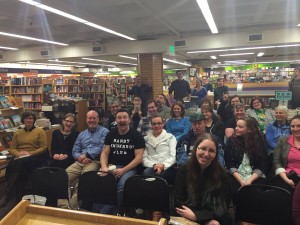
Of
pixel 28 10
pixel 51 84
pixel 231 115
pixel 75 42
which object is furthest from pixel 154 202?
pixel 51 84

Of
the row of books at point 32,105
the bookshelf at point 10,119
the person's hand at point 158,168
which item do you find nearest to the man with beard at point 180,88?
the bookshelf at point 10,119

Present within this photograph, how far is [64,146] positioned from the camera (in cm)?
379

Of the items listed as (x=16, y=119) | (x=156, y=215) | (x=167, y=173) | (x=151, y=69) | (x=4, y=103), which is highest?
(x=151, y=69)

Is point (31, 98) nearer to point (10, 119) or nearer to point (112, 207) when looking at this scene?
point (10, 119)

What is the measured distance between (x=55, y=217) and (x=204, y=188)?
3.94ft

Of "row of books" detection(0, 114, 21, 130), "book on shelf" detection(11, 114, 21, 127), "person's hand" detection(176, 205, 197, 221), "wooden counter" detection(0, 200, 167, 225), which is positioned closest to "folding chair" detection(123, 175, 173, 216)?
"person's hand" detection(176, 205, 197, 221)

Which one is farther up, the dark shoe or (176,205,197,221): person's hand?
(176,205,197,221): person's hand

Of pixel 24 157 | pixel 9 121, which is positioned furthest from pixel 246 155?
pixel 9 121

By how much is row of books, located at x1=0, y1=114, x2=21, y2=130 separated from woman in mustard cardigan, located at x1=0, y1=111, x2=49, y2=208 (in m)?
1.64

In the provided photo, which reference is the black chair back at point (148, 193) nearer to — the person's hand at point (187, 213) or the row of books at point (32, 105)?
the person's hand at point (187, 213)

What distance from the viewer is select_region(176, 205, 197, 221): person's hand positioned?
2041mm

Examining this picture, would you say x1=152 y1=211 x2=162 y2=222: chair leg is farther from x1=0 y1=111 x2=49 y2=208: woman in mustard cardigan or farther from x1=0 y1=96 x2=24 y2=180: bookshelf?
x1=0 y1=96 x2=24 y2=180: bookshelf

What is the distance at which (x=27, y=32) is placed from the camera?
7664mm

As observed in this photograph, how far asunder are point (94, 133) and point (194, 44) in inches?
236
